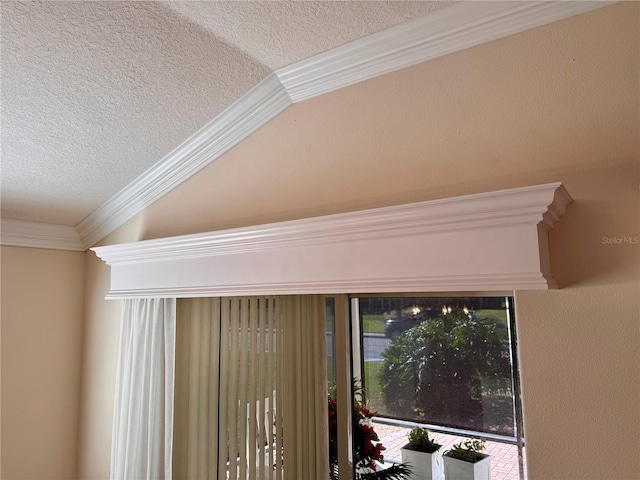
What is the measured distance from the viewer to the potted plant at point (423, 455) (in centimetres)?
137

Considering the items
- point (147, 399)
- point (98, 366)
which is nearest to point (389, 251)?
point (147, 399)

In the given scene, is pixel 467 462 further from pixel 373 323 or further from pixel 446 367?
pixel 373 323

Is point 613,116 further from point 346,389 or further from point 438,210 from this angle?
point 346,389

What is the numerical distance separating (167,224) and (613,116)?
1.63 metres

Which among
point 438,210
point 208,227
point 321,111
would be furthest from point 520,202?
point 208,227

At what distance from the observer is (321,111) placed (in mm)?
1515

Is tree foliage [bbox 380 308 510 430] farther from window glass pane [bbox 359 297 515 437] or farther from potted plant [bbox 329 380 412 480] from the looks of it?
potted plant [bbox 329 380 412 480]

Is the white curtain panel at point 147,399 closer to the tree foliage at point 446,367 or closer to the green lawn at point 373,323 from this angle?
the green lawn at point 373,323

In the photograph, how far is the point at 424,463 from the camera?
54.9 inches

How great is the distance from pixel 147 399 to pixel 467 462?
4.38 ft

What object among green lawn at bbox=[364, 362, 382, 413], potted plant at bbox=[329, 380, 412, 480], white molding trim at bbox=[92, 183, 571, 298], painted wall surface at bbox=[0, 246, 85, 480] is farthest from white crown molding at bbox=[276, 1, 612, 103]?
painted wall surface at bbox=[0, 246, 85, 480]

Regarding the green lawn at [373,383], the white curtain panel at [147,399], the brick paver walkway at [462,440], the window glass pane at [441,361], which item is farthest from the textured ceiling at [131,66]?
the brick paver walkway at [462,440]

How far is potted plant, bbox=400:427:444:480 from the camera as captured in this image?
4.48 feet

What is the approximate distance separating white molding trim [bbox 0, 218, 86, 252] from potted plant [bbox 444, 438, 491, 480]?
2.00 meters
